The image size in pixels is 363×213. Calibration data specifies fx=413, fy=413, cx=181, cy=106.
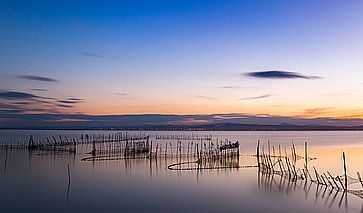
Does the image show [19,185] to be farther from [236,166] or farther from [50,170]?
[236,166]

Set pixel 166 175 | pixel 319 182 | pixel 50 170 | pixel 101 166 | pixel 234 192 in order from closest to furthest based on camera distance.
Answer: pixel 234 192
pixel 319 182
pixel 166 175
pixel 50 170
pixel 101 166

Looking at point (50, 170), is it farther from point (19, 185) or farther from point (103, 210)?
point (103, 210)

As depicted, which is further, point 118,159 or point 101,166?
point 118,159

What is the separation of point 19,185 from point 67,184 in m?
1.64

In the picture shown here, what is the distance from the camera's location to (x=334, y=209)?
11328mm

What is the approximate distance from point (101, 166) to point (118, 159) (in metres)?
3.47

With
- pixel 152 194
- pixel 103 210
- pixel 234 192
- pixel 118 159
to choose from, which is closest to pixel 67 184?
pixel 152 194

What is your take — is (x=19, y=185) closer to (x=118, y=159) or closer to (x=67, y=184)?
(x=67, y=184)

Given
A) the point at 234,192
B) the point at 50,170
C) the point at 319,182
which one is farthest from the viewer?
the point at 50,170

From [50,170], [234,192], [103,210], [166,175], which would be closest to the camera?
[103,210]

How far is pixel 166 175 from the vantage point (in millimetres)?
17484

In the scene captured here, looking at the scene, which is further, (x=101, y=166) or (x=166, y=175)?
(x=101, y=166)

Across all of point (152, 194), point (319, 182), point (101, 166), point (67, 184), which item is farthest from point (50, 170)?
point (319, 182)

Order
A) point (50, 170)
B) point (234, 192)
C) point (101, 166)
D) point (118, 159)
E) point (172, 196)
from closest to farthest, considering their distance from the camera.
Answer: point (172, 196) → point (234, 192) → point (50, 170) → point (101, 166) → point (118, 159)
